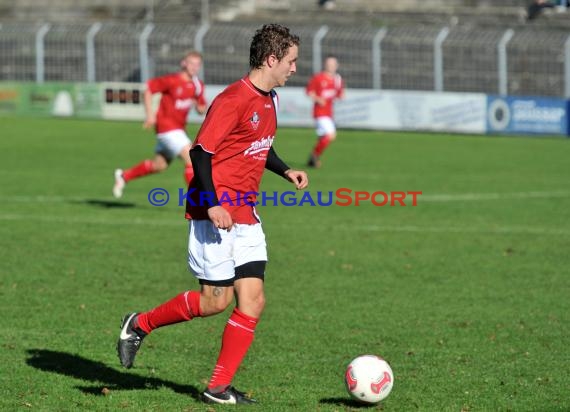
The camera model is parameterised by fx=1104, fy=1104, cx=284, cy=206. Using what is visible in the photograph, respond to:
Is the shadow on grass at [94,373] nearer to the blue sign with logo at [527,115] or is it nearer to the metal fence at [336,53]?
the blue sign with logo at [527,115]

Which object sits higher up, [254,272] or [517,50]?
[517,50]

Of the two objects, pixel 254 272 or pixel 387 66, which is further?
pixel 387 66

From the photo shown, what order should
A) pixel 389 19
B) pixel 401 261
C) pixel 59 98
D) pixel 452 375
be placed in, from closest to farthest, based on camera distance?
pixel 452 375, pixel 401 261, pixel 59 98, pixel 389 19

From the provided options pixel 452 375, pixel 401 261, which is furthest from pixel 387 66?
pixel 452 375

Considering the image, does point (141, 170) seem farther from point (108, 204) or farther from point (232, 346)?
point (232, 346)

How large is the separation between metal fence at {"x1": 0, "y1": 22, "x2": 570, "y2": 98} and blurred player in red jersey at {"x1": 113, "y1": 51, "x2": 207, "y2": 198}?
19.0 meters

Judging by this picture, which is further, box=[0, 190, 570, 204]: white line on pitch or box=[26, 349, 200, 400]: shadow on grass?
box=[0, 190, 570, 204]: white line on pitch

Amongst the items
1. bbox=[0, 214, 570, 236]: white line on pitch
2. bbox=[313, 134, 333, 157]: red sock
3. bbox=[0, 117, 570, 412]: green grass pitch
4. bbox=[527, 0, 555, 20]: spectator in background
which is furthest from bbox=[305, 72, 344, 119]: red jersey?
bbox=[527, 0, 555, 20]: spectator in background

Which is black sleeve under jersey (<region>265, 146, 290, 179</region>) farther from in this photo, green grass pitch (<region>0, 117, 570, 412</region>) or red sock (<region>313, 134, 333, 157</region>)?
red sock (<region>313, 134, 333, 157</region>)

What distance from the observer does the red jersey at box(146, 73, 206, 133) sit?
16938 mm

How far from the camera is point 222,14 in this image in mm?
45844

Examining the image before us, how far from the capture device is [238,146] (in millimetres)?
6871

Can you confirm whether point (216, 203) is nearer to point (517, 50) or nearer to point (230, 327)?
point (230, 327)

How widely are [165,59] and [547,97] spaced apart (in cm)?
1447
